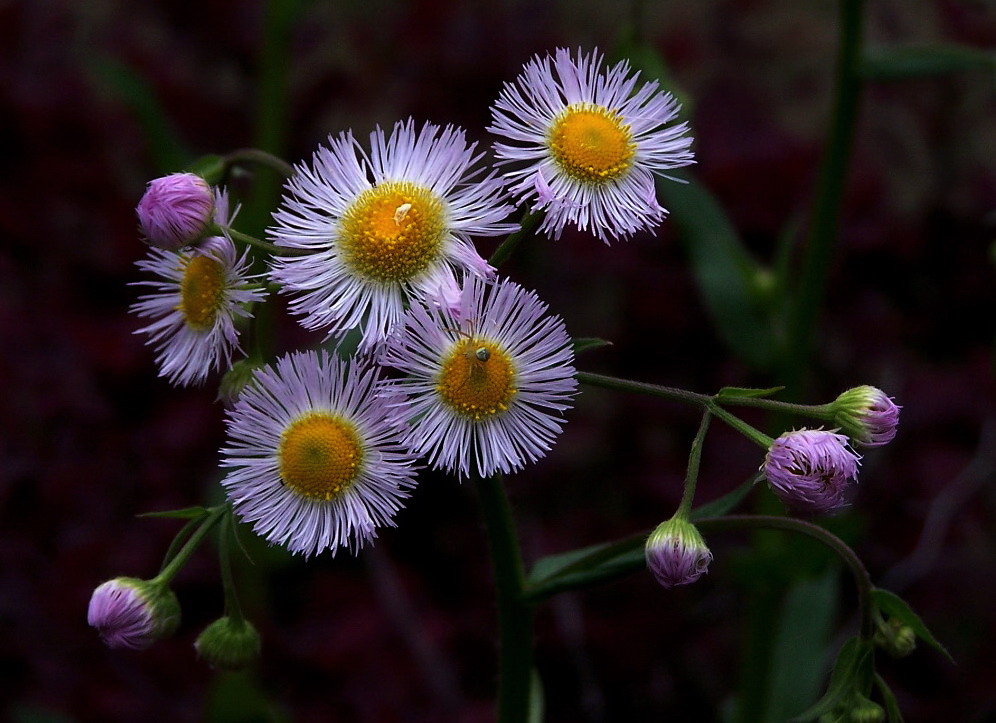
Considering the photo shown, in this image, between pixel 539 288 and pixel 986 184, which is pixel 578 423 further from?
pixel 986 184

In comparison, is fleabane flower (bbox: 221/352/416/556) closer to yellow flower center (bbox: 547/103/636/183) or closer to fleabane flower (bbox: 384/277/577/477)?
fleabane flower (bbox: 384/277/577/477)

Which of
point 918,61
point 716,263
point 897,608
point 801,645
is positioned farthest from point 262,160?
point 801,645

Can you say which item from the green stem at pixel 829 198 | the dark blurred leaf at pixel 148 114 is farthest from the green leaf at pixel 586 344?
the dark blurred leaf at pixel 148 114

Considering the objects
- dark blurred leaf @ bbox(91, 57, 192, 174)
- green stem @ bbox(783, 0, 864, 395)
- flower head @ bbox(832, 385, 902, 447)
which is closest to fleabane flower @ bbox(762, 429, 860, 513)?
flower head @ bbox(832, 385, 902, 447)

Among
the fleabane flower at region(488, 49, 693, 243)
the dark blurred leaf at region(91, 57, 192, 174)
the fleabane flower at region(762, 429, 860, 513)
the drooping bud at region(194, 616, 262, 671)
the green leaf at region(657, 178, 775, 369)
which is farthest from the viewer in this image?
the dark blurred leaf at region(91, 57, 192, 174)

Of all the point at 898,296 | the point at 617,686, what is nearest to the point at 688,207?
the point at 898,296

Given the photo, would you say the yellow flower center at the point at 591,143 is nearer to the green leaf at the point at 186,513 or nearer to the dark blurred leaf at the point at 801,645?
the green leaf at the point at 186,513
